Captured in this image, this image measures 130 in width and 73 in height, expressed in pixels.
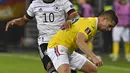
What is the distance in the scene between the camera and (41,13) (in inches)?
394

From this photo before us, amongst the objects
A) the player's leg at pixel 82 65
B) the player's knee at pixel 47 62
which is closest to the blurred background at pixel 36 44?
the player's knee at pixel 47 62

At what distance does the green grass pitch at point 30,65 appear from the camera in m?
15.5

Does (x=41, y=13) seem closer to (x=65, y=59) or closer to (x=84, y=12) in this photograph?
(x=65, y=59)

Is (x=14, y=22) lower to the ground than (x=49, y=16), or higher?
lower

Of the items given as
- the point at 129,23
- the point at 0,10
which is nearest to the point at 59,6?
the point at 129,23

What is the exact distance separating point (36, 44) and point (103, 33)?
114 inches

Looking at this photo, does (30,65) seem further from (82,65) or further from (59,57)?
(59,57)

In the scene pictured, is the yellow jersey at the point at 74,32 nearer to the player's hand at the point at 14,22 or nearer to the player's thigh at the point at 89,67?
the player's thigh at the point at 89,67

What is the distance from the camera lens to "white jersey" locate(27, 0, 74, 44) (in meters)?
9.95

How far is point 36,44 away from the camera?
75.9ft

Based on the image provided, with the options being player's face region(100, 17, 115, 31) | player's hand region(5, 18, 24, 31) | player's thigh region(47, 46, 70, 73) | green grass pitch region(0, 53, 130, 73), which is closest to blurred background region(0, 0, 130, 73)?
green grass pitch region(0, 53, 130, 73)

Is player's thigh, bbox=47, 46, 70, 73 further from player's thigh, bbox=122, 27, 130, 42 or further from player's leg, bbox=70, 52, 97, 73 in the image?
player's thigh, bbox=122, 27, 130, 42

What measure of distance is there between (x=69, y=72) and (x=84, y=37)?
26.1 inches

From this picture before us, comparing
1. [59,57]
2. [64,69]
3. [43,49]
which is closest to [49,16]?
[43,49]
